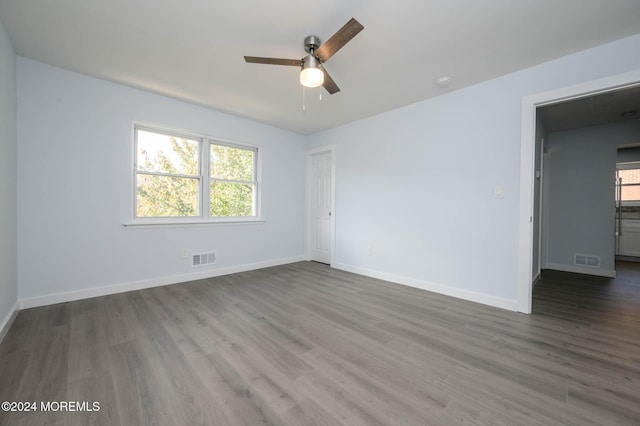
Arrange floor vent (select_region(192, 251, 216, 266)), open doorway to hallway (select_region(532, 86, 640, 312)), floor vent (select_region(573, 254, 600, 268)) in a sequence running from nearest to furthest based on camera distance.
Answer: floor vent (select_region(192, 251, 216, 266))
open doorway to hallway (select_region(532, 86, 640, 312))
floor vent (select_region(573, 254, 600, 268))

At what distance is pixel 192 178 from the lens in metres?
3.87

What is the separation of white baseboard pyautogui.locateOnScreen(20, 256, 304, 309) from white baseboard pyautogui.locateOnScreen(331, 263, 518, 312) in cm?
190

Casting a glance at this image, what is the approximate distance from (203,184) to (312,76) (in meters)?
2.66

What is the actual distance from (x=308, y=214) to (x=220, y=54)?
329 cm

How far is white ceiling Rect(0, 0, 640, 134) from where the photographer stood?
1894 mm

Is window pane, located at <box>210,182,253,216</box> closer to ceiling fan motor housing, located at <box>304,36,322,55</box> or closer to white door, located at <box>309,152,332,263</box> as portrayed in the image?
white door, located at <box>309,152,332,263</box>

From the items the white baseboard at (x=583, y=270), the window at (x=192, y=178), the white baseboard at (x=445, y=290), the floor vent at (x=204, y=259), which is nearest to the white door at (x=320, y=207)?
the white baseboard at (x=445, y=290)

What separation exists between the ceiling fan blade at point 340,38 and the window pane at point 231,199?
281 centimetres

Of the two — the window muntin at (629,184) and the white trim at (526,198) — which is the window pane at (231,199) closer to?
the white trim at (526,198)

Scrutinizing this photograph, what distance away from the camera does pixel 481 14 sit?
6.32 ft

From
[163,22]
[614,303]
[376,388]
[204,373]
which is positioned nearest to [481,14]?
[163,22]

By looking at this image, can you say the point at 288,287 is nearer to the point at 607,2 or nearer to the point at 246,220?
the point at 246,220

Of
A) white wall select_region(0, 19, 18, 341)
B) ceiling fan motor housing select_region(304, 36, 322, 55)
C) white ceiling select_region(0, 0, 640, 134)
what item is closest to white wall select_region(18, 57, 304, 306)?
white wall select_region(0, 19, 18, 341)

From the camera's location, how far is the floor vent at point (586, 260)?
4.33 metres
